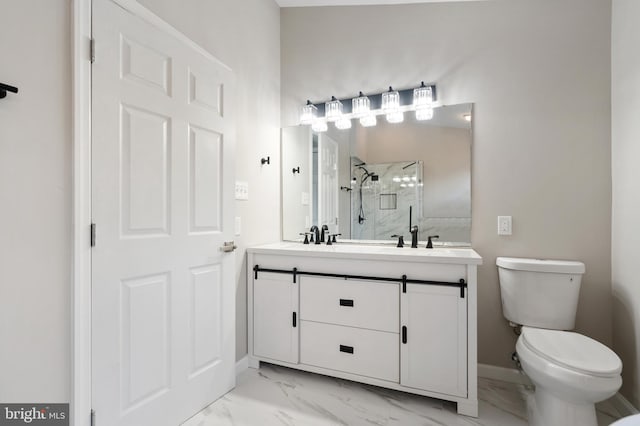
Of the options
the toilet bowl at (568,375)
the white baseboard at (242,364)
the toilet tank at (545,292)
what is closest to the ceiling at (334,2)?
the toilet tank at (545,292)

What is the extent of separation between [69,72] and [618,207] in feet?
9.21

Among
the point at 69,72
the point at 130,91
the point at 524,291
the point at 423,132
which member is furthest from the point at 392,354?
the point at 69,72

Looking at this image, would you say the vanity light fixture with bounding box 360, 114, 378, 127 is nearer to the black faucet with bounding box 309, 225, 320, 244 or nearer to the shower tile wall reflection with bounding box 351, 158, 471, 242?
the shower tile wall reflection with bounding box 351, 158, 471, 242

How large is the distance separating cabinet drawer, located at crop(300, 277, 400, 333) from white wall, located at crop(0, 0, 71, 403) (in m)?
1.23

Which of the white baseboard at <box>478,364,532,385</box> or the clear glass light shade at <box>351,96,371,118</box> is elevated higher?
the clear glass light shade at <box>351,96,371,118</box>

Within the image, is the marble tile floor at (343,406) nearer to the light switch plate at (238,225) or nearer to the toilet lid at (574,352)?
the toilet lid at (574,352)

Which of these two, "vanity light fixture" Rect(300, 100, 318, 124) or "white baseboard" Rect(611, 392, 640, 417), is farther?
"vanity light fixture" Rect(300, 100, 318, 124)

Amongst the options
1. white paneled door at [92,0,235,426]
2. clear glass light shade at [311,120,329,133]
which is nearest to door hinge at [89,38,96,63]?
white paneled door at [92,0,235,426]

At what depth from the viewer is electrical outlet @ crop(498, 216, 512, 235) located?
207cm

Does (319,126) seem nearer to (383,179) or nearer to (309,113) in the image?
(309,113)

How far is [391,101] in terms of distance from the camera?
234 cm

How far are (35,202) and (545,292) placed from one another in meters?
2.45

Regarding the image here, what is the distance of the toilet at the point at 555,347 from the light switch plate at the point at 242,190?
5.67ft

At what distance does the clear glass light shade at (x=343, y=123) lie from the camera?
2523mm
